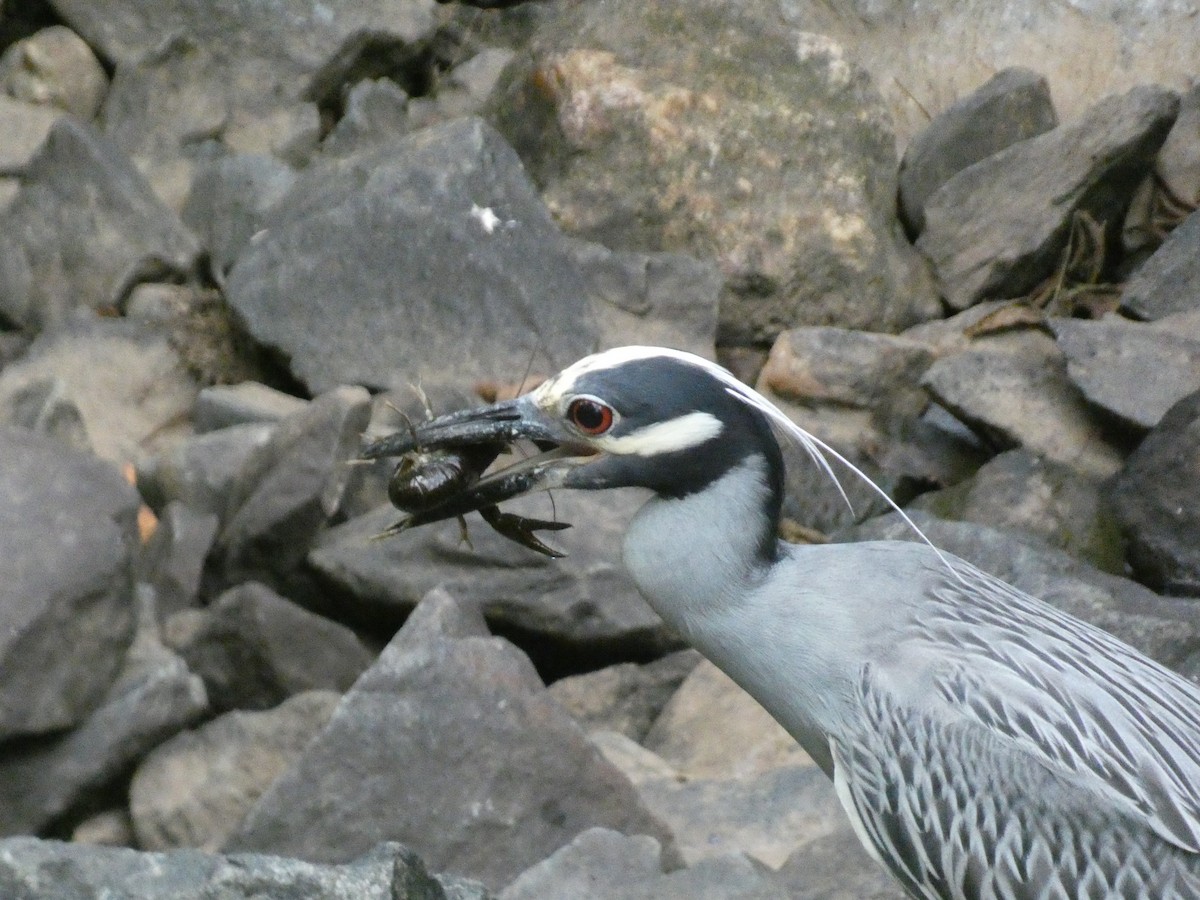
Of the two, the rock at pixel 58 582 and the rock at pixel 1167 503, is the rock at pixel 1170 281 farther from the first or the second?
the rock at pixel 58 582

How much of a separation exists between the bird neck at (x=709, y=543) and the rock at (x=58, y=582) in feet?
6.23

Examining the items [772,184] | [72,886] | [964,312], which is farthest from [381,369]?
[72,886]

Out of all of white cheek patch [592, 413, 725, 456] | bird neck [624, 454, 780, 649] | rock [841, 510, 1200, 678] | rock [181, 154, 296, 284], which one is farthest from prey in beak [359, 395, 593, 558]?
rock [181, 154, 296, 284]

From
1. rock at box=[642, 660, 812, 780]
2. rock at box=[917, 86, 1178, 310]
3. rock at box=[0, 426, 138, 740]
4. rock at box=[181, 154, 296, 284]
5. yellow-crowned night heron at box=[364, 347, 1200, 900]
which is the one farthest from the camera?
rock at box=[181, 154, 296, 284]

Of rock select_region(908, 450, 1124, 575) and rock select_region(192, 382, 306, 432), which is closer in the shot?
rock select_region(908, 450, 1124, 575)

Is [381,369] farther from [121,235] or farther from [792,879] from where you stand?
[792,879]

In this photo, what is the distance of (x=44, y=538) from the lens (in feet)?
15.4

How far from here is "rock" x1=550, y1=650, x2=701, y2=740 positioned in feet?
17.3

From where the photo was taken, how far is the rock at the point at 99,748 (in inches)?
184

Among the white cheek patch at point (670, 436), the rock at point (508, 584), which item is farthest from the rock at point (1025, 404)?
the white cheek patch at point (670, 436)

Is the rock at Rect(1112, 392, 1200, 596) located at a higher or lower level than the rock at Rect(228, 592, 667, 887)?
higher

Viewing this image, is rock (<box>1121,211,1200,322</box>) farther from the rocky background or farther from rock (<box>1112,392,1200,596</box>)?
rock (<box>1112,392,1200,596</box>)

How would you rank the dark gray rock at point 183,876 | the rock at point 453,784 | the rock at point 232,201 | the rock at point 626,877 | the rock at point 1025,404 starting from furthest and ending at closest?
the rock at point 232,201, the rock at point 1025,404, the rock at point 453,784, the rock at point 626,877, the dark gray rock at point 183,876

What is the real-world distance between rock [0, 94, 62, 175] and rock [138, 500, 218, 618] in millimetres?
2805
